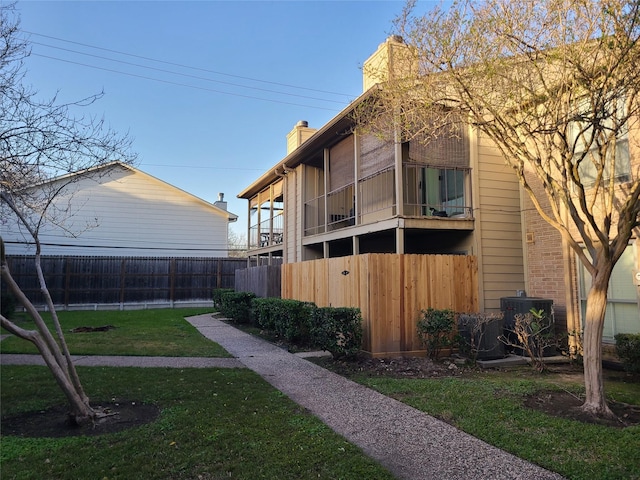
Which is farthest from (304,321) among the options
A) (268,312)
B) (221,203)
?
(221,203)

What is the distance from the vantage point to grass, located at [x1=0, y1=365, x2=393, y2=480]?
3.37m

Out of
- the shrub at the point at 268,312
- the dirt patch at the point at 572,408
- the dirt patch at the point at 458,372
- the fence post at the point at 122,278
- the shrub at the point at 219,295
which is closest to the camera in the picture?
the dirt patch at the point at 572,408

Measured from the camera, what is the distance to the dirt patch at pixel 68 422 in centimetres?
430

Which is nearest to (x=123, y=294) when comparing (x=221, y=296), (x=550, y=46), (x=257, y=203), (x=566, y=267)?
(x=221, y=296)

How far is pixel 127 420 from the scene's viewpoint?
4.62m

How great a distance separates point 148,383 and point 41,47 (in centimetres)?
579

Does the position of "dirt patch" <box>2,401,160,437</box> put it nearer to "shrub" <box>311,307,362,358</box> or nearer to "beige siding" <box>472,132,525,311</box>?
"shrub" <box>311,307,362,358</box>

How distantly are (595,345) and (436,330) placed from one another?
299cm

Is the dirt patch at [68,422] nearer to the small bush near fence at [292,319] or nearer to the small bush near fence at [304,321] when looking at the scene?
the small bush near fence at [304,321]

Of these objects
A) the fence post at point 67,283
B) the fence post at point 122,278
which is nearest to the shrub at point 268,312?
the fence post at point 122,278

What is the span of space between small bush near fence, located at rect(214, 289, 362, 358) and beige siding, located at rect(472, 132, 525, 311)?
3.54 metres

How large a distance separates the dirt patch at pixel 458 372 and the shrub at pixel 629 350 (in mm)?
214

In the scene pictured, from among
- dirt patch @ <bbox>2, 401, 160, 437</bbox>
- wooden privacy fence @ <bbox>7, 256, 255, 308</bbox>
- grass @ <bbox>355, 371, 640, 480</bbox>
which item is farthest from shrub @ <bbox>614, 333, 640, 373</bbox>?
wooden privacy fence @ <bbox>7, 256, 255, 308</bbox>

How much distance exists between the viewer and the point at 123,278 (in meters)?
19.2
